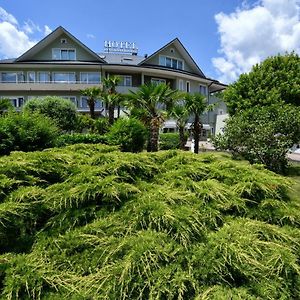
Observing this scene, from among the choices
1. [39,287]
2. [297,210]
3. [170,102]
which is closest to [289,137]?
[170,102]

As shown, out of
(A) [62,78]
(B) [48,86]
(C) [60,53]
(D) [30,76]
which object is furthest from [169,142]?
(D) [30,76]

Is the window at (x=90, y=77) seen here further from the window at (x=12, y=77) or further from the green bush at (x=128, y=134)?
the green bush at (x=128, y=134)

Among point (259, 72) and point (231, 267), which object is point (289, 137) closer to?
point (231, 267)

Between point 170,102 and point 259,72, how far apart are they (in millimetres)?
13048

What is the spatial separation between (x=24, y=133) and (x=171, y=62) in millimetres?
34479

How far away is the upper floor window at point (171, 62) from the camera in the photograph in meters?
A: 37.5

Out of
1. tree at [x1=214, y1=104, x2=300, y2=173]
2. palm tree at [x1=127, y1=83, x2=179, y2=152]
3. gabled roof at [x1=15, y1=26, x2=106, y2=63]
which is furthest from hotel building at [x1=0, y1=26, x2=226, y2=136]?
tree at [x1=214, y1=104, x2=300, y2=173]

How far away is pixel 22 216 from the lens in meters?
3.18

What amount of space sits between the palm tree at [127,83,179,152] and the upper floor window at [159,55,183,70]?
71.2ft

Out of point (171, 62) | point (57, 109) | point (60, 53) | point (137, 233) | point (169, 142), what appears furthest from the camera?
point (171, 62)

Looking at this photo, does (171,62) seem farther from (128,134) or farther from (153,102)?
(128,134)

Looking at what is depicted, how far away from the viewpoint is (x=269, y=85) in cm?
2702

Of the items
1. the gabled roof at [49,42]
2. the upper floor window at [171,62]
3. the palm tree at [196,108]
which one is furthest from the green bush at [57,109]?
the upper floor window at [171,62]

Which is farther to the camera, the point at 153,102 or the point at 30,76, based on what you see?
the point at 30,76
